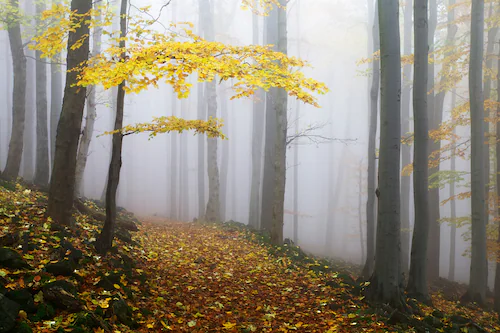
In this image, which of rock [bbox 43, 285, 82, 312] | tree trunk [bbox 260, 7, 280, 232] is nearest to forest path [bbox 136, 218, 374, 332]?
rock [bbox 43, 285, 82, 312]

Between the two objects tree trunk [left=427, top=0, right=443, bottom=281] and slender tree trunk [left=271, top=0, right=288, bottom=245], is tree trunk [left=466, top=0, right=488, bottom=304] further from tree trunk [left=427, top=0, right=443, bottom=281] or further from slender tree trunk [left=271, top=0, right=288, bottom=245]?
slender tree trunk [left=271, top=0, right=288, bottom=245]

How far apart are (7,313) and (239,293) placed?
3.67 m

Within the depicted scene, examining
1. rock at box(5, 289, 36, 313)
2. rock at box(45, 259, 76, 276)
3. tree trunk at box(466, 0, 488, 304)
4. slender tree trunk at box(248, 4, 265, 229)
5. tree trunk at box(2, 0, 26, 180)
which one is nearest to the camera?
rock at box(5, 289, 36, 313)

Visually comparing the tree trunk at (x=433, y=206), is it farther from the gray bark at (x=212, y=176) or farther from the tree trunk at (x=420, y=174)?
the gray bark at (x=212, y=176)

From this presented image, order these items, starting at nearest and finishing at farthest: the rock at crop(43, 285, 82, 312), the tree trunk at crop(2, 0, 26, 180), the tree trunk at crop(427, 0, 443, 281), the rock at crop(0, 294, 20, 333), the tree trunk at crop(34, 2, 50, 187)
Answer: the rock at crop(0, 294, 20, 333) → the rock at crop(43, 285, 82, 312) → the tree trunk at crop(2, 0, 26, 180) → the tree trunk at crop(34, 2, 50, 187) → the tree trunk at crop(427, 0, 443, 281)

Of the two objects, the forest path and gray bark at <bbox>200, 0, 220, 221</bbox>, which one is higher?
gray bark at <bbox>200, 0, 220, 221</bbox>

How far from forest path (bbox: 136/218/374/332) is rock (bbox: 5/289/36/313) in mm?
1438

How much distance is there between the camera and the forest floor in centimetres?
389

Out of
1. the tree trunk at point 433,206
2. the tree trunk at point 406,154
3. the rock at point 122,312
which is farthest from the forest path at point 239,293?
the tree trunk at point 406,154

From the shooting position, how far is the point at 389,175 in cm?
638

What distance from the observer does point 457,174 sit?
12.7m

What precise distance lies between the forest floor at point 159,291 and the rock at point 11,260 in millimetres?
10

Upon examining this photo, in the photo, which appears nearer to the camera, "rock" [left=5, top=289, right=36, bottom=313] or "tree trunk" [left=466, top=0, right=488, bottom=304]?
"rock" [left=5, top=289, right=36, bottom=313]

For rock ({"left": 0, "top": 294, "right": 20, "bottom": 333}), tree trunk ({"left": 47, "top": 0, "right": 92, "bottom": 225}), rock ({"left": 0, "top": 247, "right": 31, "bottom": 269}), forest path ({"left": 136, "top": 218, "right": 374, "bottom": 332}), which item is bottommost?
forest path ({"left": 136, "top": 218, "right": 374, "bottom": 332})
